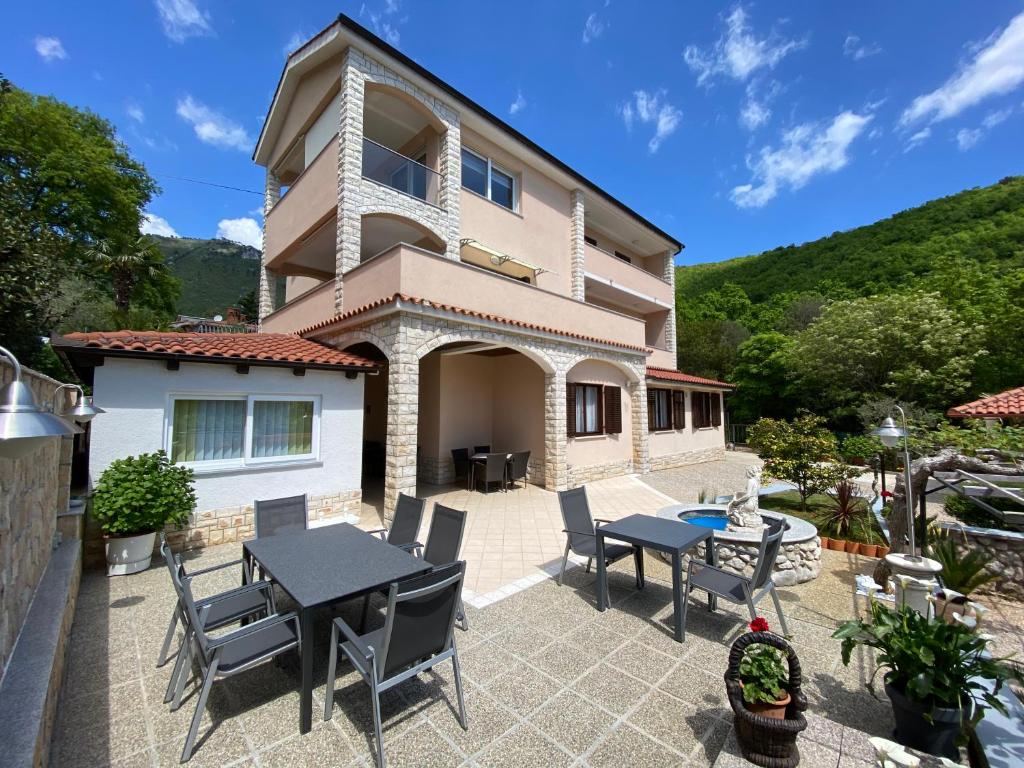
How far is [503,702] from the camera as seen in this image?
322 cm

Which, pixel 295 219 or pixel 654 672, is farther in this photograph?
pixel 295 219

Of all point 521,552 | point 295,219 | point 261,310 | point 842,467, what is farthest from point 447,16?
point 842,467

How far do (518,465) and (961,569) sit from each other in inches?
335

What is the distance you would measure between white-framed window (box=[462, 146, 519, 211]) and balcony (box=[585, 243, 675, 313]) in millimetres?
3713

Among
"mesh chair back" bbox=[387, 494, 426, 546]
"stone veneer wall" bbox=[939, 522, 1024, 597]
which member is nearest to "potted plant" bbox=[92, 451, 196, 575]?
"mesh chair back" bbox=[387, 494, 426, 546]

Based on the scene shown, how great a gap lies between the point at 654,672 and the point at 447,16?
16.5 metres

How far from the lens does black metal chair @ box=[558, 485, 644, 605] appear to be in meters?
5.25

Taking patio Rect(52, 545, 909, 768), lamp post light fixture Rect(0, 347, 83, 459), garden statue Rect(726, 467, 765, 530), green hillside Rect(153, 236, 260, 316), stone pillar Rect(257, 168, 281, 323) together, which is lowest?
patio Rect(52, 545, 909, 768)

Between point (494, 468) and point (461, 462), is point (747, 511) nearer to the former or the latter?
point (494, 468)

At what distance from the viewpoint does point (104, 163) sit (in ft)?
79.7

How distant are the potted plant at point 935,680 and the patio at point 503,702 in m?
0.45

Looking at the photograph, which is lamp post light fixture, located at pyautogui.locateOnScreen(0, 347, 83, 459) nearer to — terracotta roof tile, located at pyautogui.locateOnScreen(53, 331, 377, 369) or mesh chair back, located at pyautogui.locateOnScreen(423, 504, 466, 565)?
mesh chair back, located at pyautogui.locateOnScreen(423, 504, 466, 565)

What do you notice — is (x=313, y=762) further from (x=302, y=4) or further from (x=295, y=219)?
(x=302, y=4)

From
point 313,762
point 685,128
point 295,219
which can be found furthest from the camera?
point 685,128
